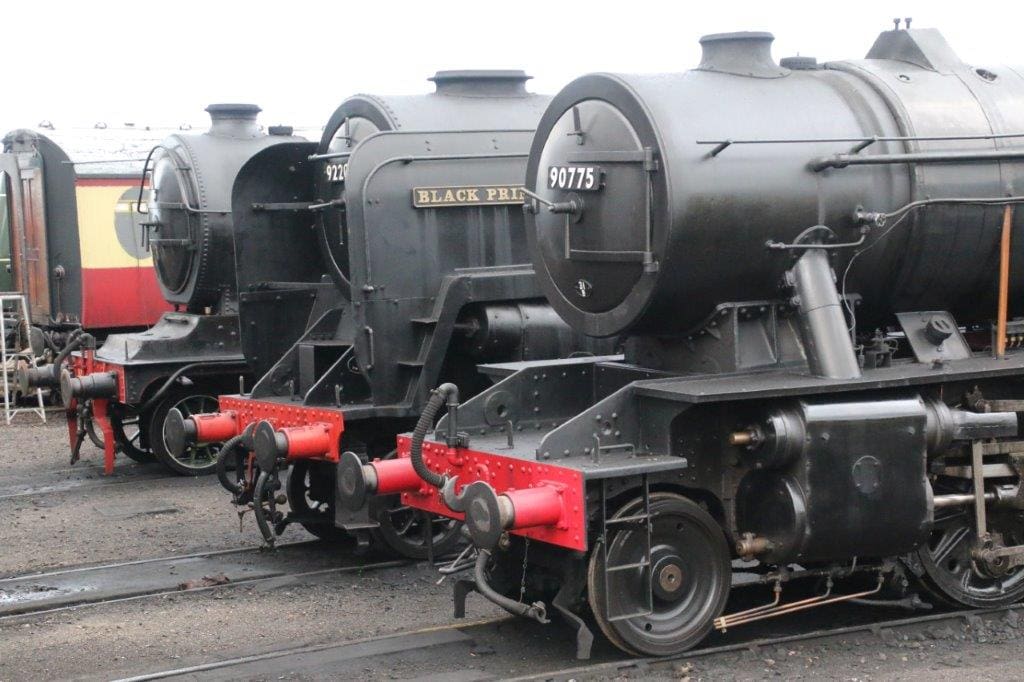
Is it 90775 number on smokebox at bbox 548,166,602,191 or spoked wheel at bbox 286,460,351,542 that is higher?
90775 number on smokebox at bbox 548,166,602,191

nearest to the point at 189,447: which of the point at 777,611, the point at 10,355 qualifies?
the point at 10,355

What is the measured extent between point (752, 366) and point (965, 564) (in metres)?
1.71

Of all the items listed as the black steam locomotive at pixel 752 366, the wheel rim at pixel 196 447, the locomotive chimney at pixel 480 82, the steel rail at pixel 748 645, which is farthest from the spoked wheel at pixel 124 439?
the steel rail at pixel 748 645

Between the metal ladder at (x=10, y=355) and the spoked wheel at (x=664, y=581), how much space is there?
34.8ft

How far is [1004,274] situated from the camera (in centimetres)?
714

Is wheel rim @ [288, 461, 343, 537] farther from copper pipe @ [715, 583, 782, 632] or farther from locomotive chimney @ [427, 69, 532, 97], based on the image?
copper pipe @ [715, 583, 782, 632]

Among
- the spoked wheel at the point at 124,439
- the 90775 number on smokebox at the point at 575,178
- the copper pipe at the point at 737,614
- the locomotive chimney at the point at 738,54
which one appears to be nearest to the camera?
the copper pipe at the point at 737,614

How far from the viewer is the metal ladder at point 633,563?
6168 mm

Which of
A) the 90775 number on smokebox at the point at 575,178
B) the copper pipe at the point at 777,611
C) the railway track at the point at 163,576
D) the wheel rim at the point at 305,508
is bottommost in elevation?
the railway track at the point at 163,576

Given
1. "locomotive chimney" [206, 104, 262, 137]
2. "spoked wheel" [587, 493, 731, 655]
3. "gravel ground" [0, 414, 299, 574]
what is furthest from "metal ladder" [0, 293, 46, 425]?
"spoked wheel" [587, 493, 731, 655]

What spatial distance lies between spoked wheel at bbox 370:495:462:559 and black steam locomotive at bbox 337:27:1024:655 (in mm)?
1469

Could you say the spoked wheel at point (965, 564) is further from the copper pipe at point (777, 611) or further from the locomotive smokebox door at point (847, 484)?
the locomotive smokebox door at point (847, 484)

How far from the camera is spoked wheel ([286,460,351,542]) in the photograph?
9211 millimetres

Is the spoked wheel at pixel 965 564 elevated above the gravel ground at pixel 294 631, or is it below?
above
